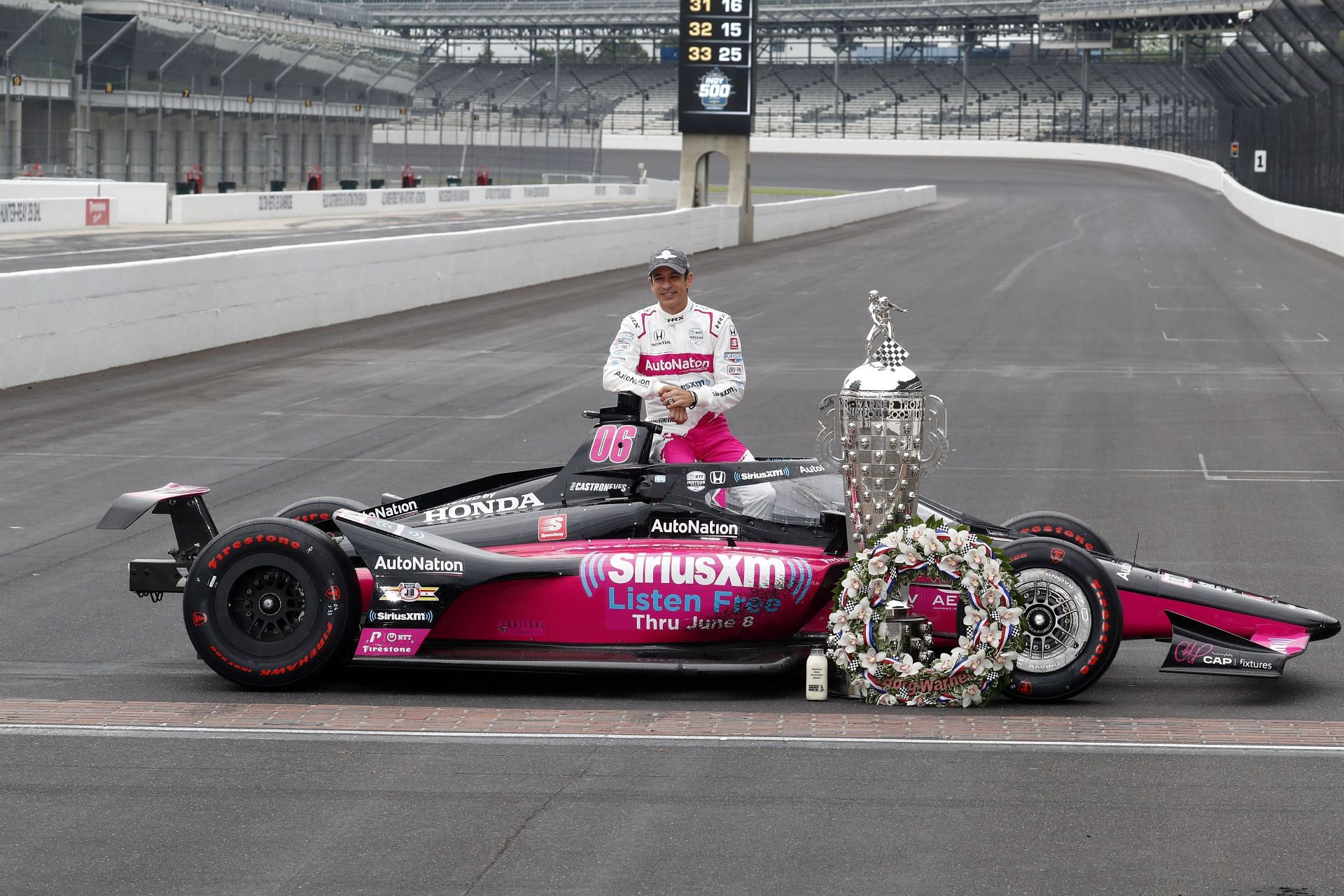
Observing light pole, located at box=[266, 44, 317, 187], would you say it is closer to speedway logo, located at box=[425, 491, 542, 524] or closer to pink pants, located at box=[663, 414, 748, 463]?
pink pants, located at box=[663, 414, 748, 463]

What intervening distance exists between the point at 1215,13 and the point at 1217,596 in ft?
306

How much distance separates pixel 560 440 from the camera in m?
13.5

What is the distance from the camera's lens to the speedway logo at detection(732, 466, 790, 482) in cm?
711

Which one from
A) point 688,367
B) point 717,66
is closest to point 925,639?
point 688,367

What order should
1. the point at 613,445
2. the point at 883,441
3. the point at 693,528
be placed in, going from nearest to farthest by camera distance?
the point at 883,441, the point at 693,528, the point at 613,445

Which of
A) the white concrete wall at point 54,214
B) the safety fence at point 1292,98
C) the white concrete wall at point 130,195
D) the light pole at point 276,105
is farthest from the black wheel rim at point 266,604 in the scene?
the light pole at point 276,105

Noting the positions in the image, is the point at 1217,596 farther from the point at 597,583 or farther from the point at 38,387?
the point at 38,387

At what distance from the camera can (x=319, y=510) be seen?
7680 mm

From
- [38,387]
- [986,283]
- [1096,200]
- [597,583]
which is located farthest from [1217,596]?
[1096,200]

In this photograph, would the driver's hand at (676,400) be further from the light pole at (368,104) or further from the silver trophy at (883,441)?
the light pole at (368,104)

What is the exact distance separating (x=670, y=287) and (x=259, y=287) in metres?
14.2

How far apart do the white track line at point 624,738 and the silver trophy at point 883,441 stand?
3.09 feet

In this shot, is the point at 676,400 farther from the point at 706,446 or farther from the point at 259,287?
the point at 259,287

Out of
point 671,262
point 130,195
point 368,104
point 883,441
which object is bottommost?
point 883,441
